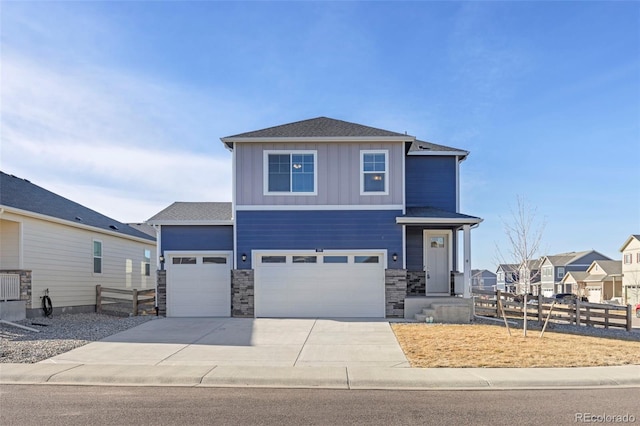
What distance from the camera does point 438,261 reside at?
19.1m

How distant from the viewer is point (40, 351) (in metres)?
11.0

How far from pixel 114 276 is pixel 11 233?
6575mm

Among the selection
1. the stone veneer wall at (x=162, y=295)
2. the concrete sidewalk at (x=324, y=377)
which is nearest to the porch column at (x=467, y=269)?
the concrete sidewalk at (x=324, y=377)

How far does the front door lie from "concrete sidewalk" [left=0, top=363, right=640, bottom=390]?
31.3 feet

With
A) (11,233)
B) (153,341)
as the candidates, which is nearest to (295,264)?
(153,341)

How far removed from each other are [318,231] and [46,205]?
1061 centimetres

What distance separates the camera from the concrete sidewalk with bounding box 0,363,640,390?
848 centimetres

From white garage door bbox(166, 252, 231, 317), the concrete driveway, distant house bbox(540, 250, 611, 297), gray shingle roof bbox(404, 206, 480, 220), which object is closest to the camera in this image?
the concrete driveway

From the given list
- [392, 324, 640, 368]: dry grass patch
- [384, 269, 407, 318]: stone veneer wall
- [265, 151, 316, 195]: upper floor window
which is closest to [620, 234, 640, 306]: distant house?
[384, 269, 407, 318]: stone veneer wall

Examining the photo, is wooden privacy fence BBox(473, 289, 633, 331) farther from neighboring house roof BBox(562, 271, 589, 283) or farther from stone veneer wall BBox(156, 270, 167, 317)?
neighboring house roof BBox(562, 271, 589, 283)

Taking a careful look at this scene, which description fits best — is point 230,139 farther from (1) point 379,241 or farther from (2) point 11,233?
(2) point 11,233

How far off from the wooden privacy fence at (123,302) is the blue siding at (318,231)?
4.31 meters

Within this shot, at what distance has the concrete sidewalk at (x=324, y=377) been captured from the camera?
848 centimetres

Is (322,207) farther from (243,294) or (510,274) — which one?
(510,274)
